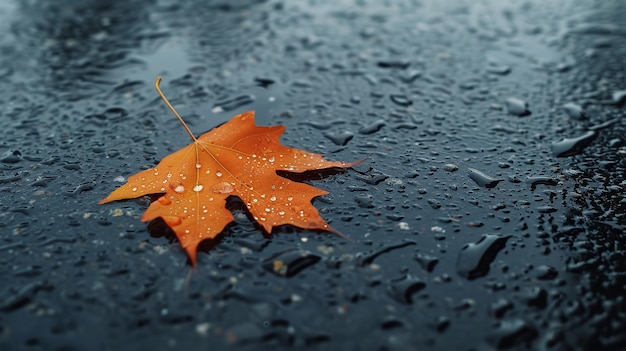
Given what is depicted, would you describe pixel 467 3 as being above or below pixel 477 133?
above

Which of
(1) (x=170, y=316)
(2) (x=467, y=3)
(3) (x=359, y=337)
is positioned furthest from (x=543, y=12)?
(1) (x=170, y=316)

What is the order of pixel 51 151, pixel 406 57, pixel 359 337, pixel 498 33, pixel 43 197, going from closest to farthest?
pixel 359 337 → pixel 43 197 → pixel 51 151 → pixel 406 57 → pixel 498 33

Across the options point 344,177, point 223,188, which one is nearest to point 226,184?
point 223,188

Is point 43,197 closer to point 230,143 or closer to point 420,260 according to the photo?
point 230,143

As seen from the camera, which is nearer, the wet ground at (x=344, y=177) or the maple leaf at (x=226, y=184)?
the wet ground at (x=344, y=177)
